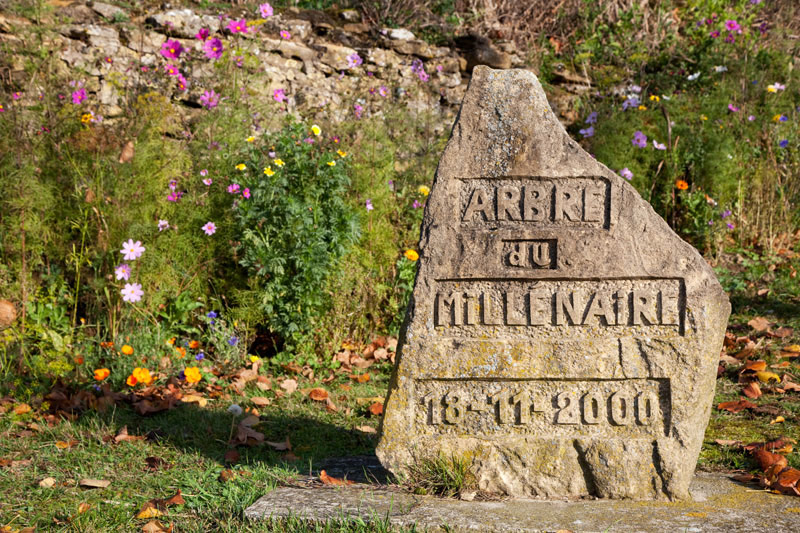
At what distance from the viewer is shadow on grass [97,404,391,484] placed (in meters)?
3.29

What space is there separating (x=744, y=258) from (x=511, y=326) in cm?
438

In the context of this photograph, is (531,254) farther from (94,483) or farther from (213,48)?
(213,48)

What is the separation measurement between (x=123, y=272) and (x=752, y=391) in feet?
12.2

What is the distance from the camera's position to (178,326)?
4953mm

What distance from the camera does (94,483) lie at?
3.05 m

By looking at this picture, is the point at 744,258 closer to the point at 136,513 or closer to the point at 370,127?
the point at 370,127

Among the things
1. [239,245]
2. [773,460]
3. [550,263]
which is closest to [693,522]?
[773,460]

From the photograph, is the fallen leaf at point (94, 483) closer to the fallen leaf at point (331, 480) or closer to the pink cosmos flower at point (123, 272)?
the fallen leaf at point (331, 480)

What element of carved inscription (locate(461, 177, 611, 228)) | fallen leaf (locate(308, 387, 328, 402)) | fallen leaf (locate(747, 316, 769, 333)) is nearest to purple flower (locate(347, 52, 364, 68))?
fallen leaf (locate(308, 387, 328, 402))

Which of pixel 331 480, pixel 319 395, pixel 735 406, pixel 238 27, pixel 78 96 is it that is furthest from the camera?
pixel 238 27

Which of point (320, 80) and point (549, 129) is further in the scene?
point (320, 80)

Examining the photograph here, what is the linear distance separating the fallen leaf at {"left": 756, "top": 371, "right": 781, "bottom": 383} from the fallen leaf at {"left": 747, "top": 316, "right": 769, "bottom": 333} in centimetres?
73

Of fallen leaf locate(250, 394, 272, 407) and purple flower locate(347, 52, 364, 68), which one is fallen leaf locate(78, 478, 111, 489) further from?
purple flower locate(347, 52, 364, 68)

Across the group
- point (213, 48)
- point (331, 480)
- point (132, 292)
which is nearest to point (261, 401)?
point (132, 292)
